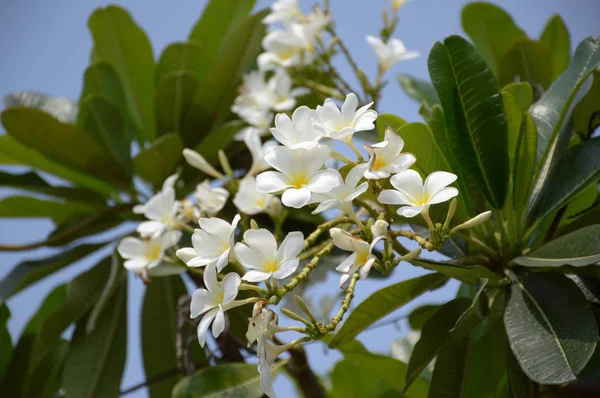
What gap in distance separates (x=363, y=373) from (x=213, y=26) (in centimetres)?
97

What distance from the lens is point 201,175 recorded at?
1683mm

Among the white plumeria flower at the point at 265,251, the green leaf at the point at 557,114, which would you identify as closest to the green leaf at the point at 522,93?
the green leaf at the point at 557,114

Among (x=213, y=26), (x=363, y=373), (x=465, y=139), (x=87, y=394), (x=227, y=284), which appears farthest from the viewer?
(x=213, y=26)

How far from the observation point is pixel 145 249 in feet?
3.66

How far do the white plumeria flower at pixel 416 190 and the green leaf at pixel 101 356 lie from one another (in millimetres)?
854

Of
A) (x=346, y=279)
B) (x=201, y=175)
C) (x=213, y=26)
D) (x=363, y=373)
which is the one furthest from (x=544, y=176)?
(x=213, y=26)

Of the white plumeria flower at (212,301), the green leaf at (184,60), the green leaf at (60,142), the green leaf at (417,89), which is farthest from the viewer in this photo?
the green leaf at (184,60)

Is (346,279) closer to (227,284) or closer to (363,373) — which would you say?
(227,284)

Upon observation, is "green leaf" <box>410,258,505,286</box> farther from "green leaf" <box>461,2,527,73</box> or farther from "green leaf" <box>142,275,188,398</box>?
"green leaf" <box>461,2,527,73</box>

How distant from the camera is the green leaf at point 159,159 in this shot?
4.80 ft

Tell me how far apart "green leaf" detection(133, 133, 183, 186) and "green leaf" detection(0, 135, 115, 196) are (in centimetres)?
19

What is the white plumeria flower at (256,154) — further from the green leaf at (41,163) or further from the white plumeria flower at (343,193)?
the green leaf at (41,163)

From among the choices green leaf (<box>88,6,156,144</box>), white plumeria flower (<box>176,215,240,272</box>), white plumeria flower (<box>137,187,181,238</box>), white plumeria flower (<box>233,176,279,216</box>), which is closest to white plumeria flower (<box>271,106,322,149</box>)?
white plumeria flower (<box>176,215,240,272</box>)

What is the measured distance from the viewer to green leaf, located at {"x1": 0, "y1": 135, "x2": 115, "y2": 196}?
170cm
